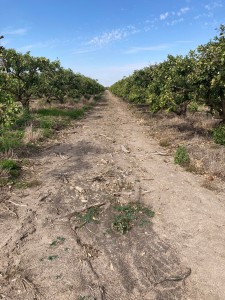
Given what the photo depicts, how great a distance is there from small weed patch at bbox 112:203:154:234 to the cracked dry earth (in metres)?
0.14

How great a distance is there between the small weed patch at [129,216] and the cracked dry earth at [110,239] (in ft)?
0.46

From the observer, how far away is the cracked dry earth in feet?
15.7

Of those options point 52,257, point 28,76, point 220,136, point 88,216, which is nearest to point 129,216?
point 88,216

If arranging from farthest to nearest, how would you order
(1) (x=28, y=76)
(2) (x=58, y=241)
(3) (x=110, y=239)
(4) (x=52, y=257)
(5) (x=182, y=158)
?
(1) (x=28, y=76)
(5) (x=182, y=158)
(3) (x=110, y=239)
(2) (x=58, y=241)
(4) (x=52, y=257)

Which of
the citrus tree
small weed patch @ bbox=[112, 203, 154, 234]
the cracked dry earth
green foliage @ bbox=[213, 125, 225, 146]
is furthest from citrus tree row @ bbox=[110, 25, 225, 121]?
small weed patch @ bbox=[112, 203, 154, 234]

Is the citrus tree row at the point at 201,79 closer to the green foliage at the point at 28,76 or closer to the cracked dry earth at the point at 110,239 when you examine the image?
the cracked dry earth at the point at 110,239

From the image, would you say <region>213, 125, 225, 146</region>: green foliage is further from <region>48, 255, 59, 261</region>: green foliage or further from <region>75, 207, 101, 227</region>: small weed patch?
<region>48, 255, 59, 261</region>: green foliage

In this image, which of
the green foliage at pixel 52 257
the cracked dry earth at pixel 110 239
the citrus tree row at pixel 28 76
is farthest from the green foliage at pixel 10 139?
the green foliage at pixel 52 257

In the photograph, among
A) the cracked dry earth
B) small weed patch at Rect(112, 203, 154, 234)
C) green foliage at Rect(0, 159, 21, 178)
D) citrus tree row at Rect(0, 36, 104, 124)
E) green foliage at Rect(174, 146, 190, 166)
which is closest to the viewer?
the cracked dry earth

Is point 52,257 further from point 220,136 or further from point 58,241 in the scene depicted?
point 220,136

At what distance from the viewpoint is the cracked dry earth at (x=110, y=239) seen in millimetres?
4773

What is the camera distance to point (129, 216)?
7.14 meters

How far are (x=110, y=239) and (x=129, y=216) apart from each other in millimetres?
1146

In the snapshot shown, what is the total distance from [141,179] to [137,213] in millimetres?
2469
